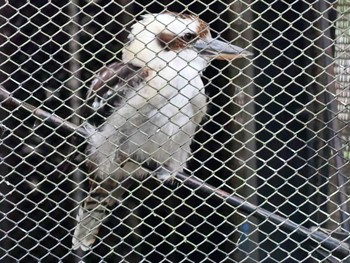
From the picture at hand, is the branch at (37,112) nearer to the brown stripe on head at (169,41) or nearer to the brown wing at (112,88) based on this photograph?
the brown wing at (112,88)

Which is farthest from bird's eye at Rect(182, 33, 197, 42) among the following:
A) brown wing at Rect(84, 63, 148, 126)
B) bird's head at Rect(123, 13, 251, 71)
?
brown wing at Rect(84, 63, 148, 126)

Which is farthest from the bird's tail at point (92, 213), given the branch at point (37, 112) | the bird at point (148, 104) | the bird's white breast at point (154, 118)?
the branch at point (37, 112)

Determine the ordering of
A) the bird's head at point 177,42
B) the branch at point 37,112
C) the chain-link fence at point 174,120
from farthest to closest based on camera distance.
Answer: the bird's head at point 177,42 < the chain-link fence at point 174,120 < the branch at point 37,112

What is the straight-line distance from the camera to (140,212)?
225cm

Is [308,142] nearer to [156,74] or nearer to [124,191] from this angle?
[156,74]

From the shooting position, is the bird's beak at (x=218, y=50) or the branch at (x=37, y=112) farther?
the bird's beak at (x=218, y=50)

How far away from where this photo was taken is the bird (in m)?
1.80

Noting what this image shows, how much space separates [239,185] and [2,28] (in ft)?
2.63

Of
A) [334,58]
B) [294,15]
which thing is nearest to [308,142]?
[334,58]

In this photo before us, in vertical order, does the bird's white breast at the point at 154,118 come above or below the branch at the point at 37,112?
below

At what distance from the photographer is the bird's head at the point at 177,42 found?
72.1 inches

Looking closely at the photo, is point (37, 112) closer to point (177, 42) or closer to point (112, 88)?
point (112, 88)

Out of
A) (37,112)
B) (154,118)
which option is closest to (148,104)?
(154,118)

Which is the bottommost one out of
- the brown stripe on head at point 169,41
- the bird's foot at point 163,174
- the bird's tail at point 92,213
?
the bird's tail at point 92,213
